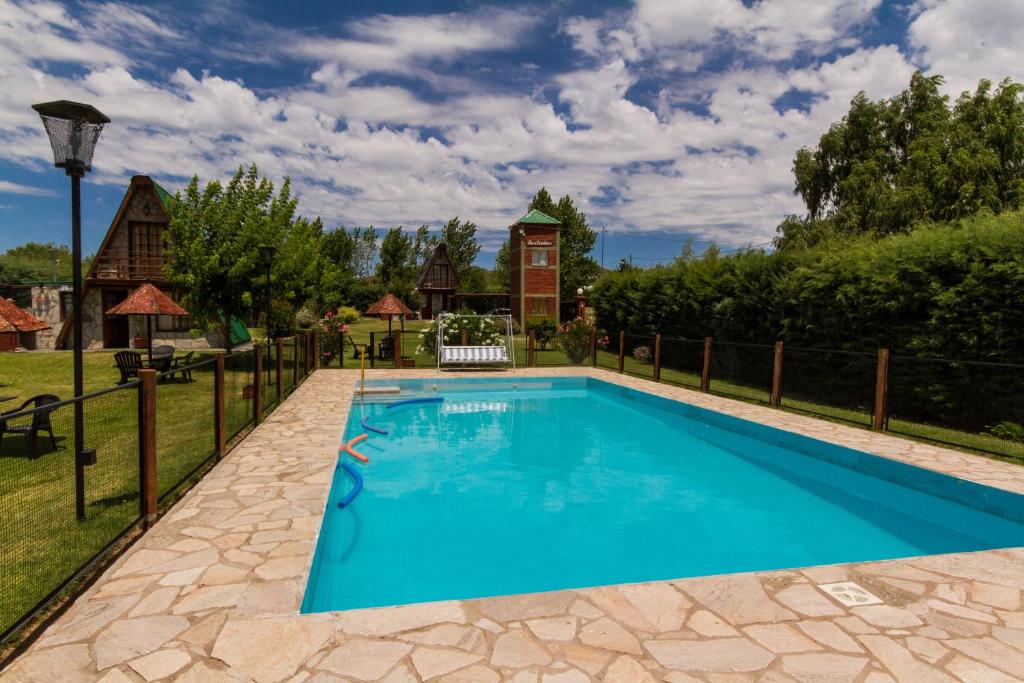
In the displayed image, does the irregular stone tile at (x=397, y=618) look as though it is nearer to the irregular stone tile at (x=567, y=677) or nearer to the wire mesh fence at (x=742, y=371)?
the irregular stone tile at (x=567, y=677)

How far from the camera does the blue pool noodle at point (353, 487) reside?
6.30m

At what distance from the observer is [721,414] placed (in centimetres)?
994

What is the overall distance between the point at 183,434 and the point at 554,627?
6183 millimetres

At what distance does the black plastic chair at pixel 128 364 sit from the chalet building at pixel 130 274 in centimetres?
1147

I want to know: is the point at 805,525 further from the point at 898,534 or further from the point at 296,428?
the point at 296,428

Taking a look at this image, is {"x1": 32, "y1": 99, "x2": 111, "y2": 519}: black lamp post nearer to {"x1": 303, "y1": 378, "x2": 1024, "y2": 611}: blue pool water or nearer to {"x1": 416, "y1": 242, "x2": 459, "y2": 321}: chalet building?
{"x1": 303, "y1": 378, "x2": 1024, "y2": 611}: blue pool water

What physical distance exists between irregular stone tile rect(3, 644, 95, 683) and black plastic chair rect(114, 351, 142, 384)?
32.7 ft

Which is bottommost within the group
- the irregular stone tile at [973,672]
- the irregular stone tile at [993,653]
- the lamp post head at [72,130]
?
the irregular stone tile at [993,653]

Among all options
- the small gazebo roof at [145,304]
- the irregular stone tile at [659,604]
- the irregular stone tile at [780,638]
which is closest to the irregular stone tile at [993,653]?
the irregular stone tile at [780,638]

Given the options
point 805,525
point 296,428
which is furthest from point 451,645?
point 296,428

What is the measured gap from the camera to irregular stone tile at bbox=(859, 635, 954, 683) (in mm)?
2553

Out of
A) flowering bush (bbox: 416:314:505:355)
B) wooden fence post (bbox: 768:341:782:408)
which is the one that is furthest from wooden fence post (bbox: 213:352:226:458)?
flowering bush (bbox: 416:314:505:355)

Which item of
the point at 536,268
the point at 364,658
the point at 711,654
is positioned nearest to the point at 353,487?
the point at 364,658

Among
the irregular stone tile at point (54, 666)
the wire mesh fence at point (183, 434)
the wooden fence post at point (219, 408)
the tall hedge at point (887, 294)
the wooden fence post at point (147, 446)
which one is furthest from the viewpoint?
the tall hedge at point (887, 294)
